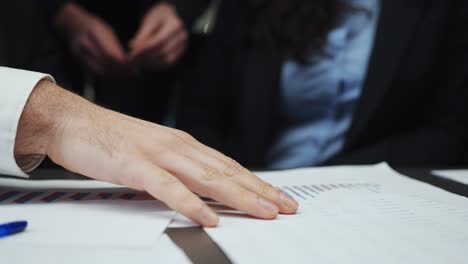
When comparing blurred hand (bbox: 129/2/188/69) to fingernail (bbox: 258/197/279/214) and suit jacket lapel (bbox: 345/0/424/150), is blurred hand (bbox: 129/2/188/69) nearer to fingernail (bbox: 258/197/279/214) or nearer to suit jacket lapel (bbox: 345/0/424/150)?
suit jacket lapel (bbox: 345/0/424/150)

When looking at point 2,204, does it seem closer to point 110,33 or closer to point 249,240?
point 249,240

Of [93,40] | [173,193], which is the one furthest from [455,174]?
[93,40]

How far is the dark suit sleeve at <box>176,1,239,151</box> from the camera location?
1.20m

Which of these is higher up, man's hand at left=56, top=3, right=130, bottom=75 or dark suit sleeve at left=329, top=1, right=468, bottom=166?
man's hand at left=56, top=3, right=130, bottom=75

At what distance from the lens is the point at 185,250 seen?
14.7 inches

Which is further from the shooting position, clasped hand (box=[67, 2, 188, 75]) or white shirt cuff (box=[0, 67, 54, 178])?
clasped hand (box=[67, 2, 188, 75])

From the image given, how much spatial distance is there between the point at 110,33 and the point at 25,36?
0.20m

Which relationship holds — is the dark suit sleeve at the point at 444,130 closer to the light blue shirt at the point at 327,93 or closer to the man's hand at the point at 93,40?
the light blue shirt at the point at 327,93

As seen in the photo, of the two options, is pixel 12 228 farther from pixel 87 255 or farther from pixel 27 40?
pixel 27 40

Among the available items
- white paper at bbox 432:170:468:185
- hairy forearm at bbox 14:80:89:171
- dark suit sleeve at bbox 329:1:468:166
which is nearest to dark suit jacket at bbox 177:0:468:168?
dark suit sleeve at bbox 329:1:468:166

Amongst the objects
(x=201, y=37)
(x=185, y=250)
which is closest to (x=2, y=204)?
(x=185, y=250)

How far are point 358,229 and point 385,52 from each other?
698 mm

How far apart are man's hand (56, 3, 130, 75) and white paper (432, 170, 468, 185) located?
0.73m

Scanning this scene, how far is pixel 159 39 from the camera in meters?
1.12
